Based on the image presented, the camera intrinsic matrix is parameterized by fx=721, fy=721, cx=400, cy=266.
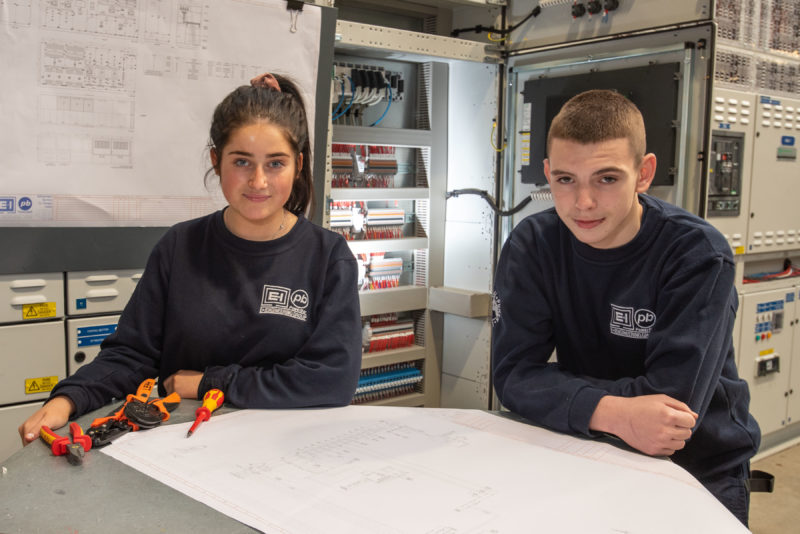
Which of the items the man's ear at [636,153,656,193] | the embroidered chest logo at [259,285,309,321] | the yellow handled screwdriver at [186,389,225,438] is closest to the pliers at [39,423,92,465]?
the yellow handled screwdriver at [186,389,225,438]

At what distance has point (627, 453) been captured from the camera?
1330 millimetres

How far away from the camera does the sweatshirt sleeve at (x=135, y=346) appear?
1536 mm

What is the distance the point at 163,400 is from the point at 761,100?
3.17 meters

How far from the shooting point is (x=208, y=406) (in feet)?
4.81

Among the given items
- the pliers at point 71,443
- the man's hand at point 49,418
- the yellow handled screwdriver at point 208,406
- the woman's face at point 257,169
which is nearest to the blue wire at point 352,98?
the woman's face at point 257,169

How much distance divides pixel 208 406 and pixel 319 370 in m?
0.24

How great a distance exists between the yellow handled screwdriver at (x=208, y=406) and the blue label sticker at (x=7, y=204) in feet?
4.57

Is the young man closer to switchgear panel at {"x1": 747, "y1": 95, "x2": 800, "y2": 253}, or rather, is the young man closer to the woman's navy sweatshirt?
the woman's navy sweatshirt

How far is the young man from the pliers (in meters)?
0.85

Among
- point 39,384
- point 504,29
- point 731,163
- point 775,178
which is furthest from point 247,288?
point 775,178

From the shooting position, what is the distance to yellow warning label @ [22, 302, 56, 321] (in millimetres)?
2572

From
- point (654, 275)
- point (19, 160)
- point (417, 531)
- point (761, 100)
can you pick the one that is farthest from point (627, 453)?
point (761, 100)

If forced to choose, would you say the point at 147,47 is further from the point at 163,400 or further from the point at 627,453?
the point at 627,453

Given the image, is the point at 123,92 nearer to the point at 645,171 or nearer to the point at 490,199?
the point at 645,171
